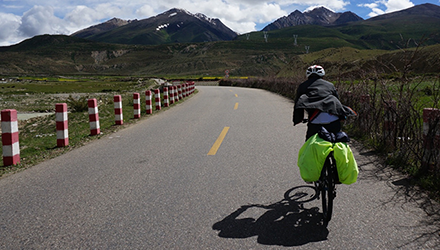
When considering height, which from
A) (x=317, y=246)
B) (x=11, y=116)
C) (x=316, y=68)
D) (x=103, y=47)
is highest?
(x=103, y=47)

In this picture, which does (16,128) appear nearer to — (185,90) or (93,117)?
(93,117)

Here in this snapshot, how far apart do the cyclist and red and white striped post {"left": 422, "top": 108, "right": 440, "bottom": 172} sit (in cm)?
198

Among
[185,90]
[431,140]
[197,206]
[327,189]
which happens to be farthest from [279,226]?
[185,90]

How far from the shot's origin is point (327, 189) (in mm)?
3873

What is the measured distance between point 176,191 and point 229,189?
72cm

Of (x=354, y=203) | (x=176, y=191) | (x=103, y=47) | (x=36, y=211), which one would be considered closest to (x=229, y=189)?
(x=176, y=191)

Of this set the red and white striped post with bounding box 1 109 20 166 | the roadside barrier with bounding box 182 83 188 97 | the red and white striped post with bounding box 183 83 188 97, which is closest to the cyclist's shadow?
the red and white striped post with bounding box 1 109 20 166

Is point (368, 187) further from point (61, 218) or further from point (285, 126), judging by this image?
point (285, 126)

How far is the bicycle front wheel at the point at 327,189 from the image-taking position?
378cm

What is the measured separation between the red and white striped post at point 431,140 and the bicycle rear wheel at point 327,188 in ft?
7.66

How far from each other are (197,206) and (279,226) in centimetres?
103

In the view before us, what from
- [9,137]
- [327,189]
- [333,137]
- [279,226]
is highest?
[333,137]

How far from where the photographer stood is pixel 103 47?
603ft

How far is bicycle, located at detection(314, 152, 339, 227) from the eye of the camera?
3793mm
